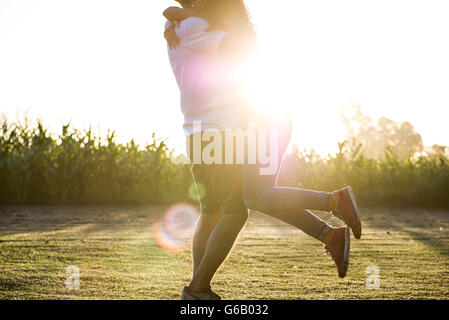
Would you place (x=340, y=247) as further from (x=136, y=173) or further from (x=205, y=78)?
(x=136, y=173)

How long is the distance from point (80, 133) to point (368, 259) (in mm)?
6817

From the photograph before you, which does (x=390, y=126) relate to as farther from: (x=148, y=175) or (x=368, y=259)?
(x=368, y=259)

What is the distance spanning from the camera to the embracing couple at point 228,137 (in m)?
2.25

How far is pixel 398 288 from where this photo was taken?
9.50ft

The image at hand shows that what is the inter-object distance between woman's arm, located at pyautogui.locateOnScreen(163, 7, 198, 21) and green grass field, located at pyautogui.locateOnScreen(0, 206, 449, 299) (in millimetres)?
1459

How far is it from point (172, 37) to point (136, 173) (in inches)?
279

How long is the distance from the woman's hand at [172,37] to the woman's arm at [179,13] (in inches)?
1.6

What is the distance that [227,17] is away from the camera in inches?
89.7

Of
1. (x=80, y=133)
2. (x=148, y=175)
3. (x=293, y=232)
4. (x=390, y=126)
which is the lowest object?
(x=293, y=232)

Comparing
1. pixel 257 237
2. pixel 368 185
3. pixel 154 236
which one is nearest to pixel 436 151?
pixel 368 185

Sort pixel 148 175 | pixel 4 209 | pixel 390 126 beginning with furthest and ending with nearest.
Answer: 1. pixel 390 126
2. pixel 148 175
3. pixel 4 209

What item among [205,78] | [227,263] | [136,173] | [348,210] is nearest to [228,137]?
[205,78]

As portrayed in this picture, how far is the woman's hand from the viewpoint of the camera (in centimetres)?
235

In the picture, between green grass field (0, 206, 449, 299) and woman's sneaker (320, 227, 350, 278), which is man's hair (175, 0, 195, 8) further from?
green grass field (0, 206, 449, 299)
